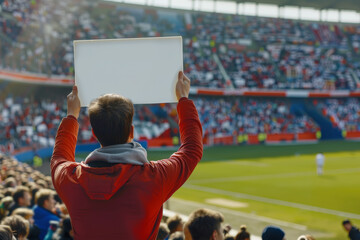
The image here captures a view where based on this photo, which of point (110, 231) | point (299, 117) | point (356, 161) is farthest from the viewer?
point (299, 117)

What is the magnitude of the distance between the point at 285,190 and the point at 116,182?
53.5 feet

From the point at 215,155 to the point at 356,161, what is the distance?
9245 mm

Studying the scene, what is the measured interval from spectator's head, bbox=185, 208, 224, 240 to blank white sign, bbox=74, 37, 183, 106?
994 mm

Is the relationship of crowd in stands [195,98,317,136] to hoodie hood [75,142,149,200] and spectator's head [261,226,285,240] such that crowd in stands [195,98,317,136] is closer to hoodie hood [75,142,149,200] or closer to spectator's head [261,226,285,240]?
→ spectator's head [261,226,285,240]

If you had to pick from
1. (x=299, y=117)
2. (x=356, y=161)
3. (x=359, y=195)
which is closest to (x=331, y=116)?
(x=299, y=117)

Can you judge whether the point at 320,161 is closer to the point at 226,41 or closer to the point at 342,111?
the point at 342,111

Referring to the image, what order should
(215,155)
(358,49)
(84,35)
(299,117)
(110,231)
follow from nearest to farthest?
(110,231) < (215,155) < (84,35) < (299,117) < (358,49)

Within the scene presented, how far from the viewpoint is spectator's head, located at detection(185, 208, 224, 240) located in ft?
9.71

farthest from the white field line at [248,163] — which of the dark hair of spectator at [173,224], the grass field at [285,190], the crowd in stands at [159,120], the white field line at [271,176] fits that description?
the dark hair of spectator at [173,224]

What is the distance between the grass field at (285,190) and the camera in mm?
12483

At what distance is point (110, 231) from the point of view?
2082mm

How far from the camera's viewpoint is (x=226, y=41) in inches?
1982

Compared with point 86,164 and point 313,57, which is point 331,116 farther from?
point 86,164

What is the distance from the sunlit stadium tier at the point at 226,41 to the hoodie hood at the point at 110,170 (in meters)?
32.3
